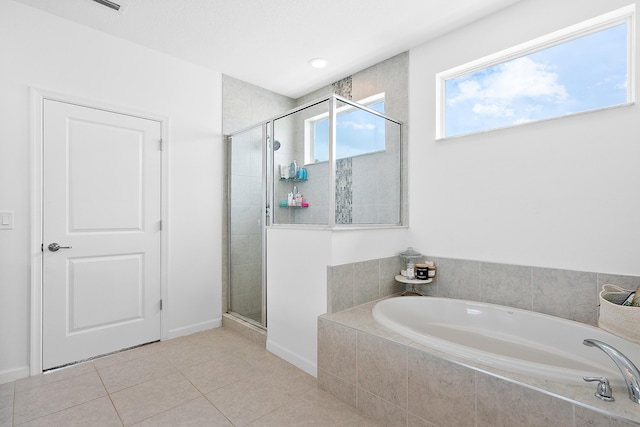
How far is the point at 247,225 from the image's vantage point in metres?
2.96

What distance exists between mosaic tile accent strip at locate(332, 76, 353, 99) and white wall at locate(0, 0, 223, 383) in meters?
1.21

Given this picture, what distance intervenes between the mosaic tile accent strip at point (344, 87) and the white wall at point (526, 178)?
2.23ft

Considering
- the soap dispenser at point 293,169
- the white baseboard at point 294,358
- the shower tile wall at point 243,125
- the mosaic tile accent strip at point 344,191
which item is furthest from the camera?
the shower tile wall at point 243,125

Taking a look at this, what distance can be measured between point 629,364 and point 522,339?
2.92 feet

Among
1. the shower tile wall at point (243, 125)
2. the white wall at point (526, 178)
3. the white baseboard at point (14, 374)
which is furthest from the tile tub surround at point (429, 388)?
the white baseboard at point (14, 374)

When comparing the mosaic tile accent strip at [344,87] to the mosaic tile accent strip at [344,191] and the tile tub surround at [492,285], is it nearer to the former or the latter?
Result: the mosaic tile accent strip at [344,191]

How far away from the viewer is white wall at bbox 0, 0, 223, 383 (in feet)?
6.65

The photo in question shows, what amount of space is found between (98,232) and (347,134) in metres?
2.09

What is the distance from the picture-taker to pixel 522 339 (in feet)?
6.29

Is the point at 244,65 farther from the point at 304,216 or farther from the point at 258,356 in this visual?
the point at 258,356

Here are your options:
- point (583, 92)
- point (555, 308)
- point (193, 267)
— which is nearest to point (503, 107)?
point (583, 92)

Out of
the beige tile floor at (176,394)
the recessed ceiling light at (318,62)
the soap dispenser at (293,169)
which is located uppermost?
the recessed ceiling light at (318,62)

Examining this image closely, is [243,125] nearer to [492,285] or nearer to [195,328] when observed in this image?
[195,328]

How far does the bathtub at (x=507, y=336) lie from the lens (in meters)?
1.30
